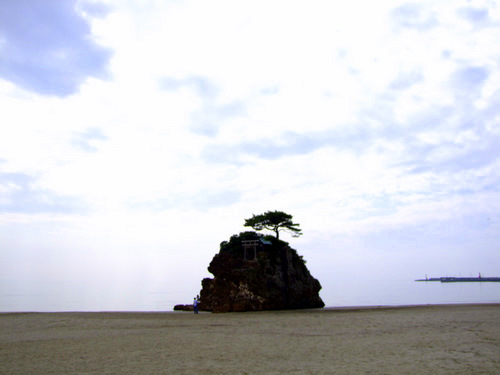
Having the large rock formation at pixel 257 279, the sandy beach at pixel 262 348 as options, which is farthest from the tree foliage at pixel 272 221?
the sandy beach at pixel 262 348

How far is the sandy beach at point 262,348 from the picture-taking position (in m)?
12.0

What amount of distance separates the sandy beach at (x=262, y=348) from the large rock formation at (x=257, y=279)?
12.8m

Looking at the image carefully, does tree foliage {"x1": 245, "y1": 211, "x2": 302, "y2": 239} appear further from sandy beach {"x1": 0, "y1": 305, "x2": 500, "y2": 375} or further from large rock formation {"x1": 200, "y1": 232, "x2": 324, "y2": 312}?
sandy beach {"x1": 0, "y1": 305, "x2": 500, "y2": 375}

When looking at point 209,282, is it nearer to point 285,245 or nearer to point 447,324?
point 285,245

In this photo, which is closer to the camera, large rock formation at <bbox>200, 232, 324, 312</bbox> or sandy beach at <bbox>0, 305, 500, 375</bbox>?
sandy beach at <bbox>0, 305, 500, 375</bbox>

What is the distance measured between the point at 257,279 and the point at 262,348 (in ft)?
69.9

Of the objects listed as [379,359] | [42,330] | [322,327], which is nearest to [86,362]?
[379,359]

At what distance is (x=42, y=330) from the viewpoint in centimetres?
2272

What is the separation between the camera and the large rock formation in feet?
120

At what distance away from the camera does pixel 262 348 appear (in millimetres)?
15664

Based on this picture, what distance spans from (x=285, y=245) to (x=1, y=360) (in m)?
30.8

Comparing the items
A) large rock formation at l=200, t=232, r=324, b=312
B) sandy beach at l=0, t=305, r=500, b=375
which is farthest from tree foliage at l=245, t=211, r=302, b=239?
sandy beach at l=0, t=305, r=500, b=375

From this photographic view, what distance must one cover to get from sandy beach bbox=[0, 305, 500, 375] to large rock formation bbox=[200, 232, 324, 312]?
12.8 metres

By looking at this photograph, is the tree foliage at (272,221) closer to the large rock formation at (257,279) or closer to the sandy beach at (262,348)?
the large rock formation at (257,279)
